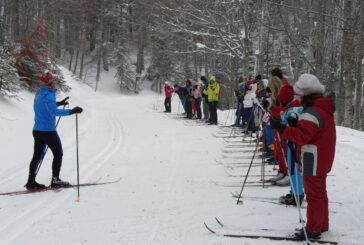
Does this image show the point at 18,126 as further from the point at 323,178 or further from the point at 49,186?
the point at 323,178

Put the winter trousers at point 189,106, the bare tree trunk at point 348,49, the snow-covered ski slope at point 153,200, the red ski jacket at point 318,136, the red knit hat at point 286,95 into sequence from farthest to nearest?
the winter trousers at point 189,106, the bare tree trunk at point 348,49, the red knit hat at point 286,95, the snow-covered ski slope at point 153,200, the red ski jacket at point 318,136

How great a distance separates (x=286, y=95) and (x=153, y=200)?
2515mm

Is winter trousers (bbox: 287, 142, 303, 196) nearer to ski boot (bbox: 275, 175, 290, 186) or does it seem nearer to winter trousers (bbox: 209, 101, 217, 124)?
ski boot (bbox: 275, 175, 290, 186)

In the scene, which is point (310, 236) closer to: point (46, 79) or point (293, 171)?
point (293, 171)

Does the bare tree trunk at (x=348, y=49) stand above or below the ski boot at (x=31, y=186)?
above

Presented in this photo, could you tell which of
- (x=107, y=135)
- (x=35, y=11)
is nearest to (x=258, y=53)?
(x=107, y=135)

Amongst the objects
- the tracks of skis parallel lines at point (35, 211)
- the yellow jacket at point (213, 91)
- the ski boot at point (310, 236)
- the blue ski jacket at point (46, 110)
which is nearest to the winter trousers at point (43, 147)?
the blue ski jacket at point (46, 110)

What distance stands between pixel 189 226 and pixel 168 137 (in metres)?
6.84

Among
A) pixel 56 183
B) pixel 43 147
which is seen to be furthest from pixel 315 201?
pixel 43 147

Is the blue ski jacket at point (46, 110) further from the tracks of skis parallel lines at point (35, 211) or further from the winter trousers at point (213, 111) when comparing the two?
the winter trousers at point (213, 111)

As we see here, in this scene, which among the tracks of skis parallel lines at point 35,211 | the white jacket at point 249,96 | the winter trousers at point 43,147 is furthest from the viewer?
the white jacket at point 249,96

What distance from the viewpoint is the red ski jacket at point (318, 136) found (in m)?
3.29

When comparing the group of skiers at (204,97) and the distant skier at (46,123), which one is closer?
the distant skier at (46,123)

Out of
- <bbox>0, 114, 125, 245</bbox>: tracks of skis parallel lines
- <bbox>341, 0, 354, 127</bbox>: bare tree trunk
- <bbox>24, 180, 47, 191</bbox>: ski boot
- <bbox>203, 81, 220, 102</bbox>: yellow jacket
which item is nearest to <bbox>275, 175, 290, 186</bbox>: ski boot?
<bbox>0, 114, 125, 245</bbox>: tracks of skis parallel lines
